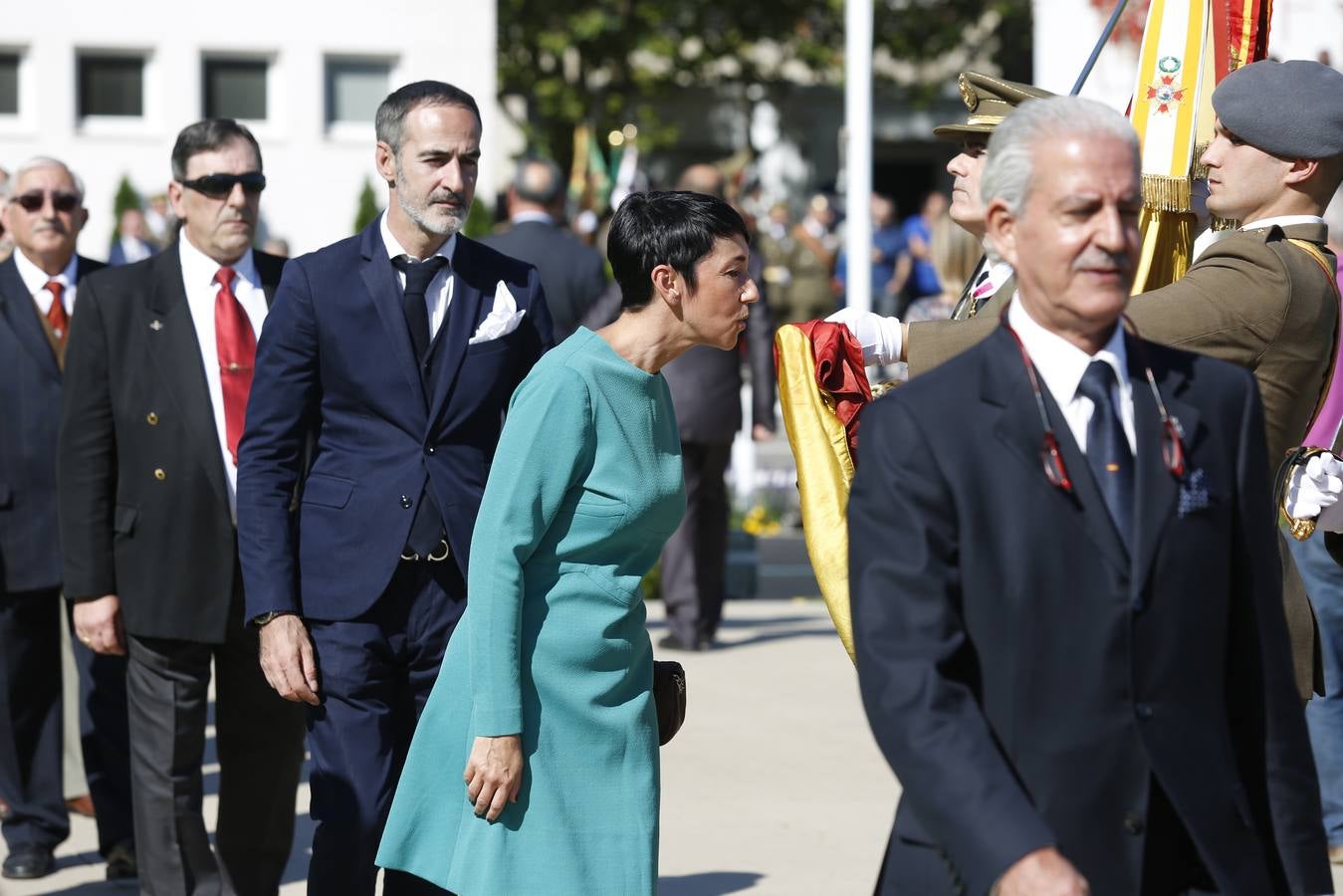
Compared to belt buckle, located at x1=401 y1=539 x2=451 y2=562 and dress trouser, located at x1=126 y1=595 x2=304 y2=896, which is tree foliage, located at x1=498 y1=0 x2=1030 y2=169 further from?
belt buckle, located at x1=401 y1=539 x2=451 y2=562

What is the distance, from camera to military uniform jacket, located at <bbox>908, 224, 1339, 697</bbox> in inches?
156

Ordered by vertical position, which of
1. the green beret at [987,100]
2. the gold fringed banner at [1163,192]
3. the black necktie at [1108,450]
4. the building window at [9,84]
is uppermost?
the building window at [9,84]

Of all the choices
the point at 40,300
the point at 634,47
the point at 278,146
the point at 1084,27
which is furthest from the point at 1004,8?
the point at 40,300

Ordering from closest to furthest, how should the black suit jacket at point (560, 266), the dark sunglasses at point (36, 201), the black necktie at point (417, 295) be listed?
1. the black necktie at point (417, 295)
2. the dark sunglasses at point (36, 201)
3. the black suit jacket at point (560, 266)

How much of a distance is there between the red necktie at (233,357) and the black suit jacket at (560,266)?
350 cm

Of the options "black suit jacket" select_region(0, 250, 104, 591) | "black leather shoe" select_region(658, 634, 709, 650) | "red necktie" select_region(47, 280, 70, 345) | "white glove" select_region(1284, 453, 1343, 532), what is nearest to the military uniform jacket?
"white glove" select_region(1284, 453, 1343, 532)

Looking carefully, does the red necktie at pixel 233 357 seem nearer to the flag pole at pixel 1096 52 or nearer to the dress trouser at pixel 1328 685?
the flag pole at pixel 1096 52

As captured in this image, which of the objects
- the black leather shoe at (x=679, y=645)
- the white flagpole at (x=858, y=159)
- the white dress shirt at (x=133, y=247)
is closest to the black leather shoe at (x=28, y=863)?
the black leather shoe at (x=679, y=645)

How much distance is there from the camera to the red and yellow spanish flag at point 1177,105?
14.9ft

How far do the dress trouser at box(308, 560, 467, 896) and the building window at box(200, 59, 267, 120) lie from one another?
23949 millimetres

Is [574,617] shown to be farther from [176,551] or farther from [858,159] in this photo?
[858,159]

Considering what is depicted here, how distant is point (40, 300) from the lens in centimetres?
707

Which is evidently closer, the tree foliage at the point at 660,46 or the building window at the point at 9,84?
the building window at the point at 9,84

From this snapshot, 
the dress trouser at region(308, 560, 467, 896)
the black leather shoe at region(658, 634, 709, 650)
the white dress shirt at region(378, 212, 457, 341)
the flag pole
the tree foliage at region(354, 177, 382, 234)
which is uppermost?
the tree foliage at region(354, 177, 382, 234)
